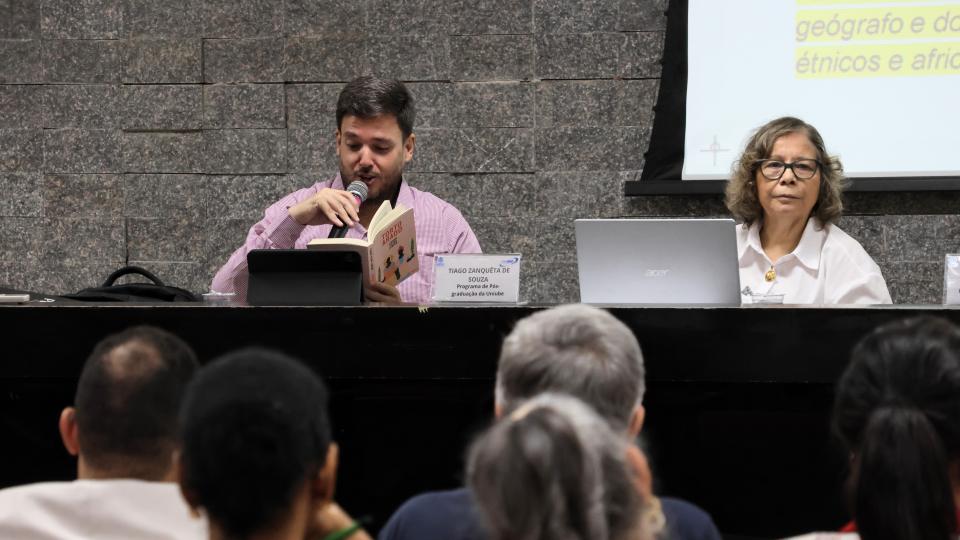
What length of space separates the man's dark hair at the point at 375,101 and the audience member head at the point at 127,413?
5.47 feet

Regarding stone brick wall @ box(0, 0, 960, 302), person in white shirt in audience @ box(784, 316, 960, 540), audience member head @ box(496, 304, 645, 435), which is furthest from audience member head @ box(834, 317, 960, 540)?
stone brick wall @ box(0, 0, 960, 302)

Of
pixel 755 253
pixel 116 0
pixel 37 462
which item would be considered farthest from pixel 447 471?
pixel 116 0

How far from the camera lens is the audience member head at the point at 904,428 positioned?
3.82ft

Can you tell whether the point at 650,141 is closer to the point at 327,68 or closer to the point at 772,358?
the point at 327,68

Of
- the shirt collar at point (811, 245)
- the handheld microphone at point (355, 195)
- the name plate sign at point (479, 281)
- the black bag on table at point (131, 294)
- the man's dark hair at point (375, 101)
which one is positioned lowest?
the black bag on table at point (131, 294)

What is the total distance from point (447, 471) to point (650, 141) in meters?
1.89

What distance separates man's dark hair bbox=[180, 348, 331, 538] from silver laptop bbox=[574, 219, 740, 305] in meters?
1.27

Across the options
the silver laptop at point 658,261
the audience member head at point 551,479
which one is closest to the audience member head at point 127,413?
the audience member head at point 551,479

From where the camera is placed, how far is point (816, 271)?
3.06 meters

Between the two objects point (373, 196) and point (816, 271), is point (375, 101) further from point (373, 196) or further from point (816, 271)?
point (816, 271)

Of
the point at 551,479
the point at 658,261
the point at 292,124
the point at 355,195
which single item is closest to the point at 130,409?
the point at 551,479

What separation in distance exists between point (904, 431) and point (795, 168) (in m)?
2.03

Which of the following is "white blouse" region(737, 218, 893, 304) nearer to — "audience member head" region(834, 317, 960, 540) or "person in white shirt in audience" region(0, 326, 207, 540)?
"audience member head" region(834, 317, 960, 540)

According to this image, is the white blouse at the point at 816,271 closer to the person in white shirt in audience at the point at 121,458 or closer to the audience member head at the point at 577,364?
the audience member head at the point at 577,364
